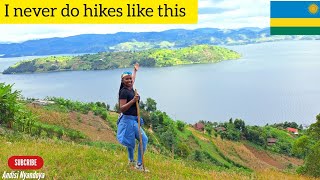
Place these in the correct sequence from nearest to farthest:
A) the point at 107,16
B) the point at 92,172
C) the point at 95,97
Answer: the point at 92,172
the point at 107,16
the point at 95,97

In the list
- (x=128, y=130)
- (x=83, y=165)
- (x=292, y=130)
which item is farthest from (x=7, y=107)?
(x=292, y=130)

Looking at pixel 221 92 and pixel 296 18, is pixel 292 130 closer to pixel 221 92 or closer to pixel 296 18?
pixel 221 92

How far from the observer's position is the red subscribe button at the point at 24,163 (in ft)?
23.7

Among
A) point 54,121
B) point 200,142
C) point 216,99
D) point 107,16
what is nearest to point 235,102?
point 216,99

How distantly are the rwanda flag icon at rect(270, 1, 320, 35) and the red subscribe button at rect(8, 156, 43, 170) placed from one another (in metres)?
6.43

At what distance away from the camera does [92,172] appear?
785cm

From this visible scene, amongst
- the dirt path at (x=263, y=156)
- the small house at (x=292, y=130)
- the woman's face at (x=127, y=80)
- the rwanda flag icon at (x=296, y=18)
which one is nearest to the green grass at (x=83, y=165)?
the woman's face at (x=127, y=80)

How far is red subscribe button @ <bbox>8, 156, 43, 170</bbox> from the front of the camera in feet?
23.7

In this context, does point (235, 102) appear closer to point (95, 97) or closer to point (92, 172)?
point (95, 97)

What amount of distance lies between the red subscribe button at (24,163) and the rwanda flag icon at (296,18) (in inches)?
253

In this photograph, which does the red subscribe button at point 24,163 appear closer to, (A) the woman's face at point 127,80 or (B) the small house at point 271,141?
(A) the woman's face at point 127,80

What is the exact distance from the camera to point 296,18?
358 inches

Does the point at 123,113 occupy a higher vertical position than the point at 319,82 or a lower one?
higher

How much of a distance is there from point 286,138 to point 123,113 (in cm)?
8890
